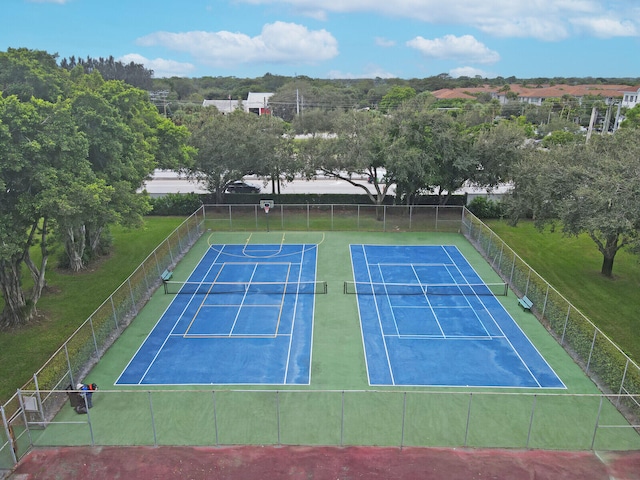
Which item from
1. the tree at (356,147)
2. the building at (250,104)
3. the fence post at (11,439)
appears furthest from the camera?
the building at (250,104)

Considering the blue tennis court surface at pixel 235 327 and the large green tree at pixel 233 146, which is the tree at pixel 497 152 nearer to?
the blue tennis court surface at pixel 235 327

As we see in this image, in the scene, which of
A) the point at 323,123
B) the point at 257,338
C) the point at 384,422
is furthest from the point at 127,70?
the point at 384,422

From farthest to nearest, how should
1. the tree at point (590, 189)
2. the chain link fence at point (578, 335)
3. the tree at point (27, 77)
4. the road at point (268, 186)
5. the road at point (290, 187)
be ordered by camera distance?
1. the road at point (268, 186)
2. the road at point (290, 187)
3. the tree at point (27, 77)
4. the tree at point (590, 189)
5. the chain link fence at point (578, 335)

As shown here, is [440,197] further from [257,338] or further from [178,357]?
[178,357]

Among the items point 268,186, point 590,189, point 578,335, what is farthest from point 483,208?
point 268,186

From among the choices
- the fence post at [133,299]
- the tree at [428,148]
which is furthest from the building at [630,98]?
the fence post at [133,299]

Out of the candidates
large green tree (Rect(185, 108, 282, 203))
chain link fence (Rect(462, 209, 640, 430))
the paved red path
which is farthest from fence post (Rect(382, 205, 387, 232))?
the paved red path
